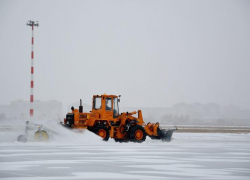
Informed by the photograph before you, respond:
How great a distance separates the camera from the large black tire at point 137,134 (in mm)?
27484

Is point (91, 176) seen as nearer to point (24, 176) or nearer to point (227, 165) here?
point (24, 176)

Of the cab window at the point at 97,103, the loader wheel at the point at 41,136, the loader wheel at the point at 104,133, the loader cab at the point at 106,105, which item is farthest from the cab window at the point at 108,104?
the loader wheel at the point at 41,136

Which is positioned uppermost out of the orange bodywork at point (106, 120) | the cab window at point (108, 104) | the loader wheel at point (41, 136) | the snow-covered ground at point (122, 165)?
the cab window at point (108, 104)

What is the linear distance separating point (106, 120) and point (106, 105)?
88 centimetres

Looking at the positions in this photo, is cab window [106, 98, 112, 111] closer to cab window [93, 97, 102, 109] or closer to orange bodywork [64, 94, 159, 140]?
orange bodywork [64, 94, 159, 140]

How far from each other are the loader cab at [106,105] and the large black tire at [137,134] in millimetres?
1413

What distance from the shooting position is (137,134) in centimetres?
2762

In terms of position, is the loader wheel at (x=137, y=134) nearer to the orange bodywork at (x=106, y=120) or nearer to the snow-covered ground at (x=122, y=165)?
the orange bodywork at (x=106, y=120)

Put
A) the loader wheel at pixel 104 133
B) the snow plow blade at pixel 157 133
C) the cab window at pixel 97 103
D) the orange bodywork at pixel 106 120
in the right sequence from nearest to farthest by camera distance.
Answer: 1. the loader wheel at pixel 104 133
2. the orange bodywork at pixel 106 120
3. the cab window at pixel 97 103
4. the snow plow blade at pixel 157 133

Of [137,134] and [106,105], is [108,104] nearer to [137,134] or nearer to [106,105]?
[106,105]

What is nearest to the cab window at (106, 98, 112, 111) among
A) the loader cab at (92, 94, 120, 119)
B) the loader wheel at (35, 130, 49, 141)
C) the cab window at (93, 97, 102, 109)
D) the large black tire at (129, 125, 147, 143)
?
the loader cab at (92, 94, 120, 119)

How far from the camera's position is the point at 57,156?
727 inches

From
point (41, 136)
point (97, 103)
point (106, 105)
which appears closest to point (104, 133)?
point (106, 105)

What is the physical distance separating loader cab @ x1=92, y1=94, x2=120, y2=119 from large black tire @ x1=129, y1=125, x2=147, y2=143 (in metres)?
1.41
